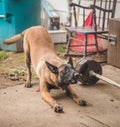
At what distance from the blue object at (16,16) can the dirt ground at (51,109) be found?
145cm

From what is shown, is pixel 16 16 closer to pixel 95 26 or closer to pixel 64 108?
pixel 95 26

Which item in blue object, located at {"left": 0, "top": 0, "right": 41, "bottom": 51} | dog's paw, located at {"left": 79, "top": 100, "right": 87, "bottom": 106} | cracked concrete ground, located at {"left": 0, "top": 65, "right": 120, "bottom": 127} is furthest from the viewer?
blue object, located at {"left": 0, "top": 0, "right": 41, "bottom": 51}

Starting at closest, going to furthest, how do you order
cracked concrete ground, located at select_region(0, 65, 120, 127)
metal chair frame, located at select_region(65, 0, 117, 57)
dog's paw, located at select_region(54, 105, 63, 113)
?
cracked concrete ground, located at select_region(0, 65, 120, 127)
dog's paw, located at select_region(54, 105, 63, 113)
metal chair frame, located at select_region(65, 0, 117, 57)

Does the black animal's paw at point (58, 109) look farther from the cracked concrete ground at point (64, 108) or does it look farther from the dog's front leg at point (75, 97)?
the dog's front leg at point (75, 97)

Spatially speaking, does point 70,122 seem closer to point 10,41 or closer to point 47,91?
point 47,91

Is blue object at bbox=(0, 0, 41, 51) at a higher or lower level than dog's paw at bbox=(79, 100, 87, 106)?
higher

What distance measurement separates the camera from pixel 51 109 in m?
3.09

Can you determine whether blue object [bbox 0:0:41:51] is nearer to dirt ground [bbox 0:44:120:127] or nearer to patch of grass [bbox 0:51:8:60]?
patch of grass [bbox 0:51:8:60]

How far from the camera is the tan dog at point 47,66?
3.06m

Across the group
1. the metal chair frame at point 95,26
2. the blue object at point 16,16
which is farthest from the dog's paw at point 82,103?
the blue object at point 16,16

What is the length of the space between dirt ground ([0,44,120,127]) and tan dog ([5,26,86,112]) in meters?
0.08

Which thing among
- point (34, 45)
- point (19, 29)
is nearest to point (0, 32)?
point (19, 29)

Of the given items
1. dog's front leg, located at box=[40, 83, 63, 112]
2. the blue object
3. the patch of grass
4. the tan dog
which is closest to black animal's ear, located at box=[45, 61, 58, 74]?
the tan dog

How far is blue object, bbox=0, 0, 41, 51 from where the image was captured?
17.5ft
